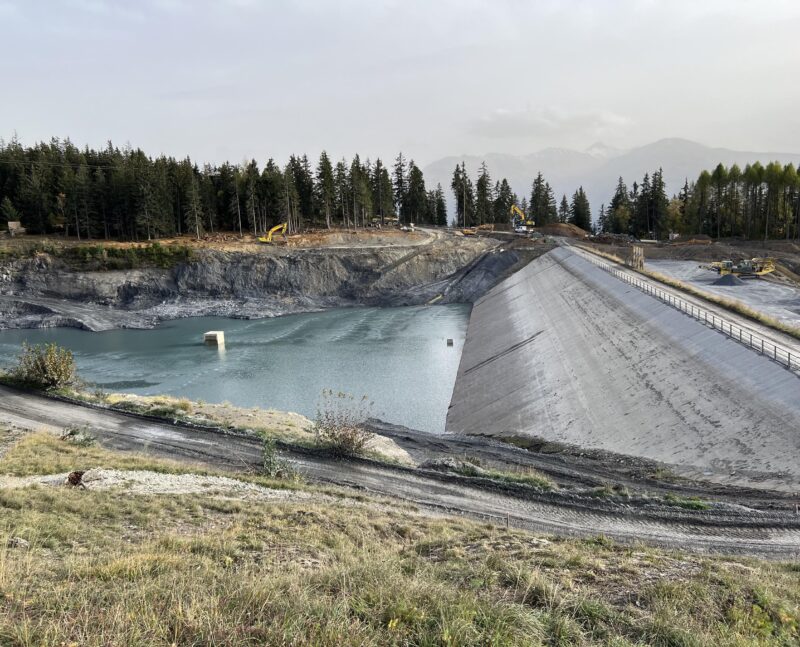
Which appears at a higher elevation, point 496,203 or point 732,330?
point 496,203

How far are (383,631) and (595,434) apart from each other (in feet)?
60.7

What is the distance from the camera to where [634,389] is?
24.9m

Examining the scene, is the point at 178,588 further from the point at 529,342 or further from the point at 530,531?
the point at 529,342

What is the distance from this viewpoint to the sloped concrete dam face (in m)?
17.7

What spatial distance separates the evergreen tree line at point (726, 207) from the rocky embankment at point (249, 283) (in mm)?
33002

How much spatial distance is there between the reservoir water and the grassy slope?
18161 millimetres

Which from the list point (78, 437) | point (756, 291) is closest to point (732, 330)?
point (756, 291)

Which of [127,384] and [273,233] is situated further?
[273,233]

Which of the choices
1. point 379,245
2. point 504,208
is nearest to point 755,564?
point 379,245

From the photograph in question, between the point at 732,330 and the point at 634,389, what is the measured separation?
5.71 m

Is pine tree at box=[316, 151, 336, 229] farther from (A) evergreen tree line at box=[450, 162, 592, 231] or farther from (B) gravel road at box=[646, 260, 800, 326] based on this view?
(B) gravel road at box=[646, 260, 800, 326]

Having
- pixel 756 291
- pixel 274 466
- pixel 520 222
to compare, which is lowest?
pixel 274 466

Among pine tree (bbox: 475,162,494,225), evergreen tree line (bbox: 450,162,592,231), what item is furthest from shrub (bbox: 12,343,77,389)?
pine tree (bbox: 475,162,494,225)

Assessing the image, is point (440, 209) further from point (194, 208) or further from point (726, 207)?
point (194, 208)
